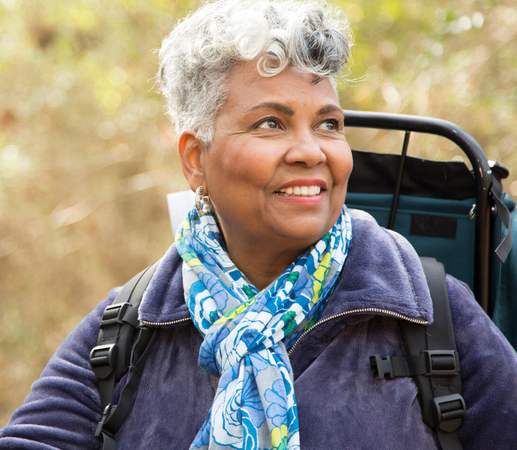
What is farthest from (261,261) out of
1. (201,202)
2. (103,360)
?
(103,360)

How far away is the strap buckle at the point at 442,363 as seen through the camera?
5.00ft

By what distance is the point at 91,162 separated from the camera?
580 centimetres

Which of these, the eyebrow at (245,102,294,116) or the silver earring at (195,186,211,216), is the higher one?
the eyebrow at (245,102,294,116)

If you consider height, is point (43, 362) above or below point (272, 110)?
below

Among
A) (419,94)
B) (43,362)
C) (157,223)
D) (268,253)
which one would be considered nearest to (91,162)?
(157,223)

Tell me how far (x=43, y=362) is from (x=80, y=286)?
2.93ft

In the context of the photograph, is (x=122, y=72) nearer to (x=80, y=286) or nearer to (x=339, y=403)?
(x=80, y=286)

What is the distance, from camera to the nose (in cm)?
163

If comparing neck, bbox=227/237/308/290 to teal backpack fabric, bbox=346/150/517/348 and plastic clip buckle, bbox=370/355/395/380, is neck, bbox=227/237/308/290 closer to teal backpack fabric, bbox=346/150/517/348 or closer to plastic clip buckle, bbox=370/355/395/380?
plastic clip buckle, bbox=370/355/395/380

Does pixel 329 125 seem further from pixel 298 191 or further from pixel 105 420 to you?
pixel 105 420

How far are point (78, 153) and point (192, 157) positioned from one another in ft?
14.1

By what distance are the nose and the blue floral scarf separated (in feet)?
0.91

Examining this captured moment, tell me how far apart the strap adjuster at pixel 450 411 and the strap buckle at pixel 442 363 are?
67 mm

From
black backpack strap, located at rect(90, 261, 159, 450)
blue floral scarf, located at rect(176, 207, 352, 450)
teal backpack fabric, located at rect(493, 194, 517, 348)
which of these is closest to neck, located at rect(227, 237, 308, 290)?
blue floral scarf, located at rect(176, 207, 352, 450)
